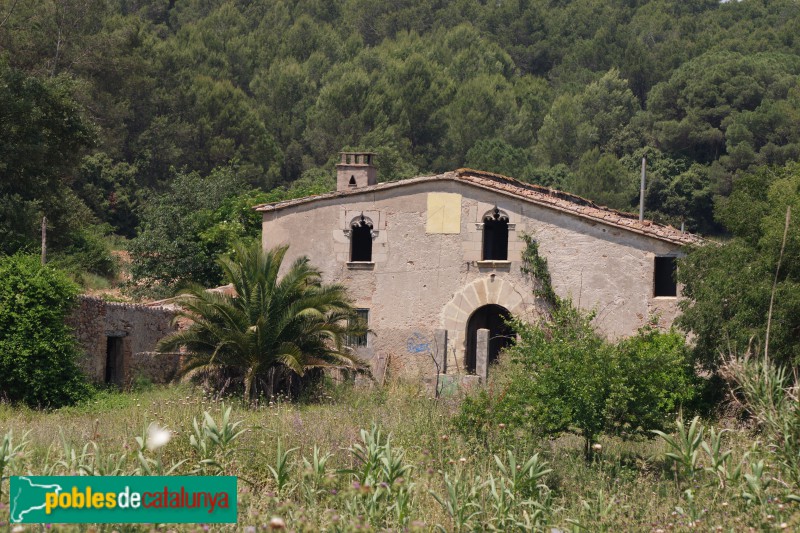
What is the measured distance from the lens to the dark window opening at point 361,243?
25156 millimetres

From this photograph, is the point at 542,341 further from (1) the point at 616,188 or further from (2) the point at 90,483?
(1) the point at 616,188

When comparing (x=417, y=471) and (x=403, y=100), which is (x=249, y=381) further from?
(x=403, y=100)

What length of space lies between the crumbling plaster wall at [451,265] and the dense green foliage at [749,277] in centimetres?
305

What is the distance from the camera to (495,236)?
25.7m

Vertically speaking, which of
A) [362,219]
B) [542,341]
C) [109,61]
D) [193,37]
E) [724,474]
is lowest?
[724,474]

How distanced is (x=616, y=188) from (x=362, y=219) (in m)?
35.4

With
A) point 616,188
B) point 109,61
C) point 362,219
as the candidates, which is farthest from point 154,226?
point 616,188

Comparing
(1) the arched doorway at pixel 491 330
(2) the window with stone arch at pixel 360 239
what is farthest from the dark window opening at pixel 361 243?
(1) the arched doorway at pixel 491 330

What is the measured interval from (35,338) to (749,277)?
11.8 meters

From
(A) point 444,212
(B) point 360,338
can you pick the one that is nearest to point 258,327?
(B) point 360,338

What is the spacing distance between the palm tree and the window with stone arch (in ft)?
11.7

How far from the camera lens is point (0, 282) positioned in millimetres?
19438

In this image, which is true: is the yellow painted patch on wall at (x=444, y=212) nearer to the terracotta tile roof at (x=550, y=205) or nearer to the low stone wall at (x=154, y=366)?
the terracotta tile roof at (x=550, y=205)

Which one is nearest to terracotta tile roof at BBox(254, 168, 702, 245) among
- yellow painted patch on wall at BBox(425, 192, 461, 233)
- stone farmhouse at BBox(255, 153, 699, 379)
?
stone farmhouse at BBox(255, 153, 699, 379)
